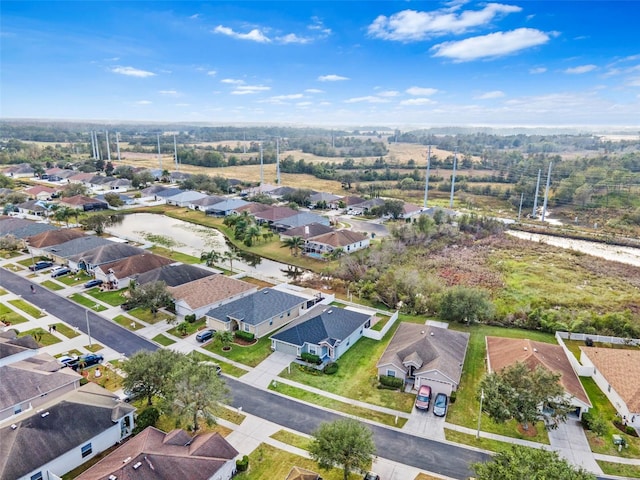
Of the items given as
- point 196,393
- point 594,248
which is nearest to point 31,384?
point 196,393

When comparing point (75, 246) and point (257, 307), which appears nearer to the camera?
point (257, 307)

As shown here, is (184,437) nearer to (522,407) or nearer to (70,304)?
(522,407)

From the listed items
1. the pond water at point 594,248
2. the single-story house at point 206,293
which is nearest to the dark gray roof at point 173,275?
the single-story house at point 206,293

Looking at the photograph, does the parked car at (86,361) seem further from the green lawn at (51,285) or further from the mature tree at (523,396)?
the mature tree at (523,396)

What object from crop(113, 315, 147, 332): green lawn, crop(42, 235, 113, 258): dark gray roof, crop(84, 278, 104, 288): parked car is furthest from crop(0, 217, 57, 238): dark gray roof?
crop(113, 315, 147, 332): green lawn

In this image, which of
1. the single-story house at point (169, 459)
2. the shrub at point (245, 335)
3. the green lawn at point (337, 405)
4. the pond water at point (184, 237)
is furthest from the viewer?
the pond water at point (184, 237)

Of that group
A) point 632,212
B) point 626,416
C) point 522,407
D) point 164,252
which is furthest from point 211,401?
point 632,212

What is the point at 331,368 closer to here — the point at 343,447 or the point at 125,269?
the point at 343,447
